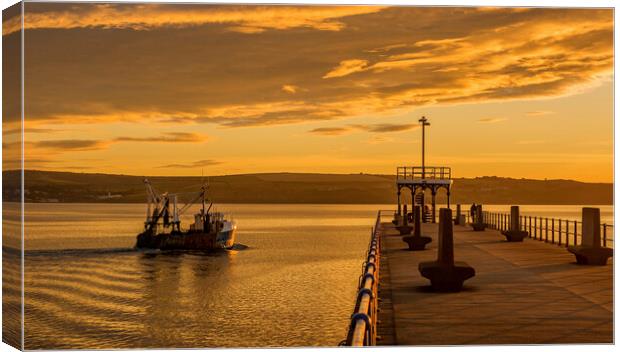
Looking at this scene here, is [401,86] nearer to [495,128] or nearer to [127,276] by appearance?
[495,128]

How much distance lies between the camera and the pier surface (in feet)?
43.0

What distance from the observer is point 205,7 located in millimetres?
16547

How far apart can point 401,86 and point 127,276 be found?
1799 inches

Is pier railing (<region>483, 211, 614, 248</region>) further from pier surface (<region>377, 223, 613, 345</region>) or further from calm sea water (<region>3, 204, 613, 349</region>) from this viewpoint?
calm sea water (<region>3, 204, 613, 349</region>)

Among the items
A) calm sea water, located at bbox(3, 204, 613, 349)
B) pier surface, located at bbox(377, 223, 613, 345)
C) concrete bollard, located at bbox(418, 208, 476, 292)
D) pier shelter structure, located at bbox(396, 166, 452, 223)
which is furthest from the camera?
pier shelter structure, located at bbox(396, 166, 452, 223)

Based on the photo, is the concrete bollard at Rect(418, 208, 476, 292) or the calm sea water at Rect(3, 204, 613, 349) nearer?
the concrete bollard at Rect(418, 208, 476, 292)

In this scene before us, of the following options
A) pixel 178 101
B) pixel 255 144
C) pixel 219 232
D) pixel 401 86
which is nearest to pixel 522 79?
pixel 401 86

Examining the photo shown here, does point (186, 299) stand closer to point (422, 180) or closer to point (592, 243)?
point (422, 180)

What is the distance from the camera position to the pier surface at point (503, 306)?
43.0 feet

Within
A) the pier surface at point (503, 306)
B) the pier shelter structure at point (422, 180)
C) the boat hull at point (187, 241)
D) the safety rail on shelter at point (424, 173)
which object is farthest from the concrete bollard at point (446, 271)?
the boat hull at point (187, 241)

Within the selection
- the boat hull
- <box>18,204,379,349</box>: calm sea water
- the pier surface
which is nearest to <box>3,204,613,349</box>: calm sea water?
<box>18,204,379,349</box>: calm sea water

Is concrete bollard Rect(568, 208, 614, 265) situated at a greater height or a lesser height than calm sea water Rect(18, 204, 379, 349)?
greater

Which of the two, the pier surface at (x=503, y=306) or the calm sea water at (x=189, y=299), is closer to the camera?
the pier surface at (x=503, y=306)

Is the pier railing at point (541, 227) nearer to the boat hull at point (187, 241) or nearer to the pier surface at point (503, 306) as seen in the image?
the pier surface at point (503, 306)
